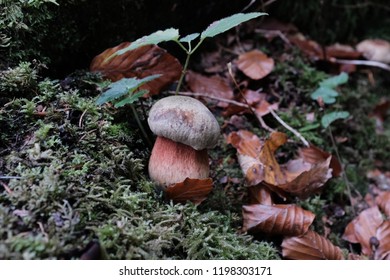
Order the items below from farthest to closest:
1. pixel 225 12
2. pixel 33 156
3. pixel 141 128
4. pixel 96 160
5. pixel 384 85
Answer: pixel 384 85 → pixel 225 12 → pixel 141 128 → pixel 96 160 → pixel 33 156

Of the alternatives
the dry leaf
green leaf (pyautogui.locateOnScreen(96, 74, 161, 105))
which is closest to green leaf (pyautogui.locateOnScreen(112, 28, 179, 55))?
green leaf (pyautogui.locateOnScreen(96, 74, 161, 105))

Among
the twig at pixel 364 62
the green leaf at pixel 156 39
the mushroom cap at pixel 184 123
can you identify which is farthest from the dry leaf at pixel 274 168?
the twig at pixel 364 62

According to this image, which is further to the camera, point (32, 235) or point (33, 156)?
point (33, 156)

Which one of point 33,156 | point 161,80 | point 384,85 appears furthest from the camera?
point 384,85

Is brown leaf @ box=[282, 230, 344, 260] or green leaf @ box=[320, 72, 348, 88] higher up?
green leaf @ box=[320, 72, 348, 88]

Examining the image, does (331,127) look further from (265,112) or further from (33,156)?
(33,156)

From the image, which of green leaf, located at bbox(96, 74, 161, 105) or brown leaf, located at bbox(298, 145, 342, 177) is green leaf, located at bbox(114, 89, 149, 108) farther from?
brown leaf, located at bbox(298, 145, 342, 177)
